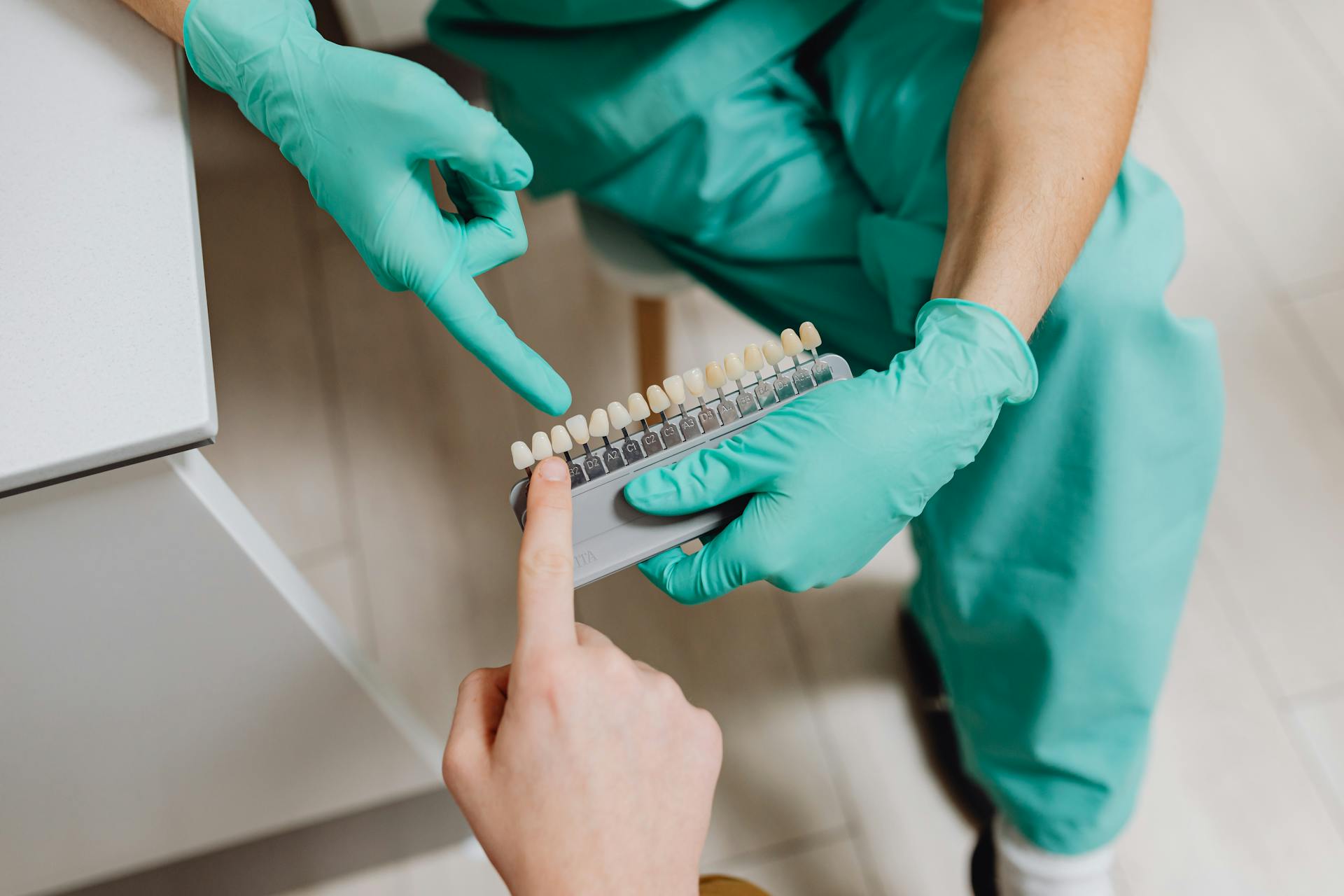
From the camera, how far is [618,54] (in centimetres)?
76

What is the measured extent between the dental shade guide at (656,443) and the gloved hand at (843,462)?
0.6 inches

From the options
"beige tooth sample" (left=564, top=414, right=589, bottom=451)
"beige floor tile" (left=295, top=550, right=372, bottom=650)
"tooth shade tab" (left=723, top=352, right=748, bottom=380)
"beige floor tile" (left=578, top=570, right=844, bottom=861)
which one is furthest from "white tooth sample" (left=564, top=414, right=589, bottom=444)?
"beige floor tile" (left=295, top=550, right=372, bottom=650)

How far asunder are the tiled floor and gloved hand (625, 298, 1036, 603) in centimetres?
52

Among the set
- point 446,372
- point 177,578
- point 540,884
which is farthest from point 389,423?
point 540,884

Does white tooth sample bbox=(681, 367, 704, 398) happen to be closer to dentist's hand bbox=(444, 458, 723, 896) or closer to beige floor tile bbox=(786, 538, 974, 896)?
dentist's hand bbox=(444, 458, 723, 896)

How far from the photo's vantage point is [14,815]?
2.35ft

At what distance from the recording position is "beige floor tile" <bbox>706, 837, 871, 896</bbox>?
100 cm

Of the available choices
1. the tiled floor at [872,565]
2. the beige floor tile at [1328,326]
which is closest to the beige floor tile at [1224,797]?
the tiled floor at [872,565]

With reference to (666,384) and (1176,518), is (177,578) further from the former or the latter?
(1176,518)

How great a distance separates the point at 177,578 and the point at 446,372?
766 mm

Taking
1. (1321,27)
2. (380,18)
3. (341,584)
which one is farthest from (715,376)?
(1321,27)

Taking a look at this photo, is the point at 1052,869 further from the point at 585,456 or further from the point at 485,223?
the point at 485,223

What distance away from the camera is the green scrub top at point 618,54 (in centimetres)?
75

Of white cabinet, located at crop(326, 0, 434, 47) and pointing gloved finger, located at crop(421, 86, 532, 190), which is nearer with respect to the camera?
pointing gloved finger, located at crop(421, 86, 532, 190)
